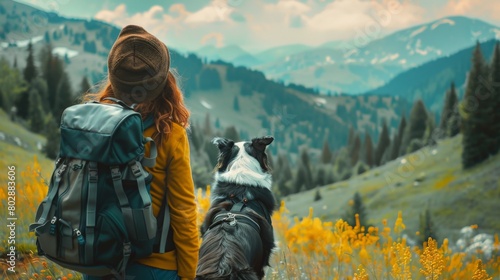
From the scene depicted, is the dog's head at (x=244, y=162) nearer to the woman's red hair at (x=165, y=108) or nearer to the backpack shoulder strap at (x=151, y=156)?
the woman's red hair at (x=165, y=108)

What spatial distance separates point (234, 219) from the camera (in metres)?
4.53

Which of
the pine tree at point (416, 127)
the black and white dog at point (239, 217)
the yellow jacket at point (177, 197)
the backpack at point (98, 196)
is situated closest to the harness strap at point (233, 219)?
the black and white dog at point (239, 217)

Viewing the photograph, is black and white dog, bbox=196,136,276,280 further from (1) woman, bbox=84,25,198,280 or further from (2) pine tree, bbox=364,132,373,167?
(2) pine tree, bbox=364,132,373,167

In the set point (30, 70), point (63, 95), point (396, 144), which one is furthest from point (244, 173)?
point (396, 144)

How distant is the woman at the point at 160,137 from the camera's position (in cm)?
297

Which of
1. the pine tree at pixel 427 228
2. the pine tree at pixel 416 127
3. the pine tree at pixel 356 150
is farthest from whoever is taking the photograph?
the pine tree at pixel 356 150

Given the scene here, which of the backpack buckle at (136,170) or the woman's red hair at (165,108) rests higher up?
the woman's red hair at (165,108)

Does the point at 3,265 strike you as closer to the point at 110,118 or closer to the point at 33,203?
the point at 33,203

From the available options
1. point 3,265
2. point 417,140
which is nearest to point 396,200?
point 417,140

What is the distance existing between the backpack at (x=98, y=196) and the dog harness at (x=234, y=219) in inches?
70.6

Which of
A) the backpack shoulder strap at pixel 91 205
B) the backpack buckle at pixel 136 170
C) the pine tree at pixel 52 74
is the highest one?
the pine tree at pixel 52 74

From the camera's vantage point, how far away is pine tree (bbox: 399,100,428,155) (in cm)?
7709

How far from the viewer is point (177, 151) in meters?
2.98

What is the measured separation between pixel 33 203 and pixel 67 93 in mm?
57349
